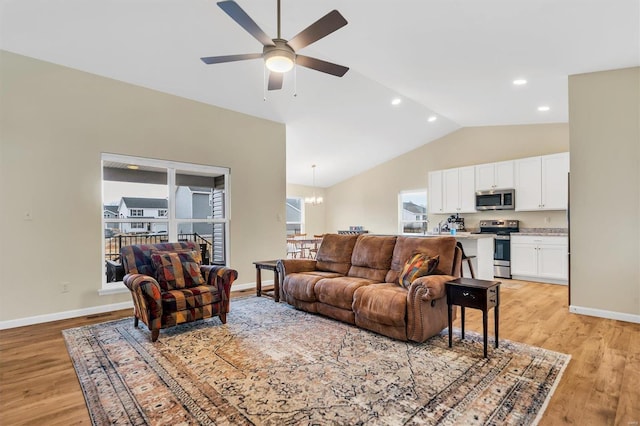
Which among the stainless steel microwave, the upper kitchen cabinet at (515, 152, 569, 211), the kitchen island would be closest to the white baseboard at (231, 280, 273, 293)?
the kitchen island

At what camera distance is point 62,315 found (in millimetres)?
3953

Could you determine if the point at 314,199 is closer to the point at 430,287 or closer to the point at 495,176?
the point at 495,176

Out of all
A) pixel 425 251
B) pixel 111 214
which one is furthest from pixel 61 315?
pixel 425 251

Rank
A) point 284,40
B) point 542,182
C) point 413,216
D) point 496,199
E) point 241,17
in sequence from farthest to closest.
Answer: point 413,216, point 496,199, point 542,182, point 284,40, point 241,17

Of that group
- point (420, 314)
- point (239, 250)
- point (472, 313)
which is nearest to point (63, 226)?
point (239, 250)

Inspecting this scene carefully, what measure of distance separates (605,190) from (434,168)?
4.37 metres

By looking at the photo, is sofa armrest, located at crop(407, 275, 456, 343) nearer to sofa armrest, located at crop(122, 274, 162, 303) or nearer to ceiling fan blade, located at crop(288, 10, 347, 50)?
ceiling fan blade, located at crop(288, 10, 347, 50)

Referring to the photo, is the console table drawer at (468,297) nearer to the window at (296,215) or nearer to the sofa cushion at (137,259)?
the sofa cushion at (137,259)

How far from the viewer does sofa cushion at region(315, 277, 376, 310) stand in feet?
11.3

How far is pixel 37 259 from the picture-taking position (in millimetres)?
3801

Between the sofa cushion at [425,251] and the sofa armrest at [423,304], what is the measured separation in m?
0.32

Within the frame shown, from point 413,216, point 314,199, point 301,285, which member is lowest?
point 301,285

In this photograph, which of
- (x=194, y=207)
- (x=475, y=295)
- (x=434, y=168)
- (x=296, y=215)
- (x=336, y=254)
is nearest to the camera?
(x=475, y=295)

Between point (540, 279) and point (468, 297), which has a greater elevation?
point (468, 297)
